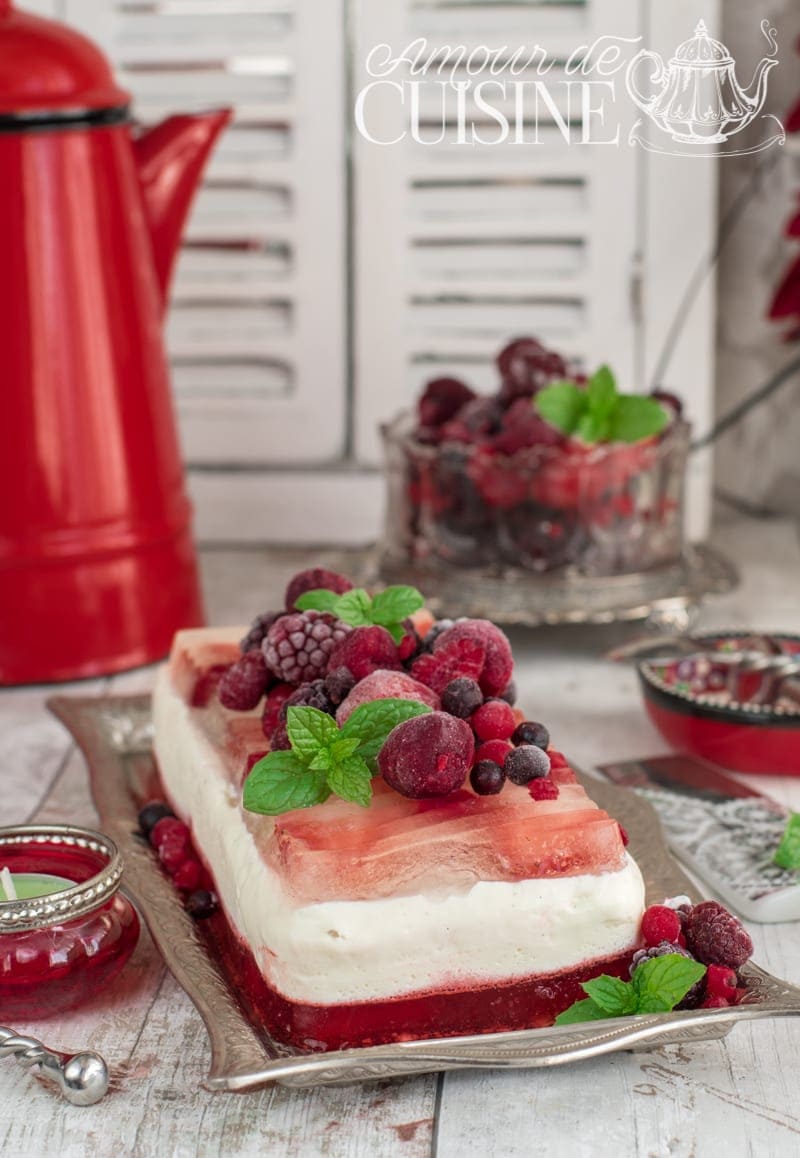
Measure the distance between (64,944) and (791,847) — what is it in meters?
0.48

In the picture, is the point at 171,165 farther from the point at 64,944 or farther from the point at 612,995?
the point at 612,995

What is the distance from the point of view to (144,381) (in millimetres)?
1498

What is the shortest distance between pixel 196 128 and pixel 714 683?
2.36ft

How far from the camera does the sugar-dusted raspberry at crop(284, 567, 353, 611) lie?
1132 mm

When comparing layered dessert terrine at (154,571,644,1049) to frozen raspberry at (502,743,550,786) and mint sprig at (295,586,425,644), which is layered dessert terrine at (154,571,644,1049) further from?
mint sprig at (295,586,425,644)

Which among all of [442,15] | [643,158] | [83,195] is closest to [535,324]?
[643,158]

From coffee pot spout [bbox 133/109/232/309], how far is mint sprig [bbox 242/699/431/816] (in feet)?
2.51

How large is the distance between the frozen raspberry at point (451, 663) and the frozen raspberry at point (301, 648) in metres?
0.06

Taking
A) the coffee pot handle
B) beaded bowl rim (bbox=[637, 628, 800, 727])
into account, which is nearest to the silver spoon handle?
beaded bowl rim (bbox=[637, 628, 800, 727])

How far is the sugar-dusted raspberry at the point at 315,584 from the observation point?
3.71 feet

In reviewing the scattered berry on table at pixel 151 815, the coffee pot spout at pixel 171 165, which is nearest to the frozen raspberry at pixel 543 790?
the scattered berry on table at pixel 151 815

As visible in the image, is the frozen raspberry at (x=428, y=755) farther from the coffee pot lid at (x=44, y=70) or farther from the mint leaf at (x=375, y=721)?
the coffee pot lid at (x=44, y=70)

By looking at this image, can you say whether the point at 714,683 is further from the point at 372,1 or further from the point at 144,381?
the point at 372,1

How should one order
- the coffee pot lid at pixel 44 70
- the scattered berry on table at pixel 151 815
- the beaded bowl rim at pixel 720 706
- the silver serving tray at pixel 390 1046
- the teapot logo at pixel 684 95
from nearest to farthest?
the silver serving tray at pixel 390 1046, the scattered berry on table at pixel 151 815, the beaded bowl rim at pixel 720 706, the coffee pot lid at pixel 44 70, the teapot logo at pixel 684 95
